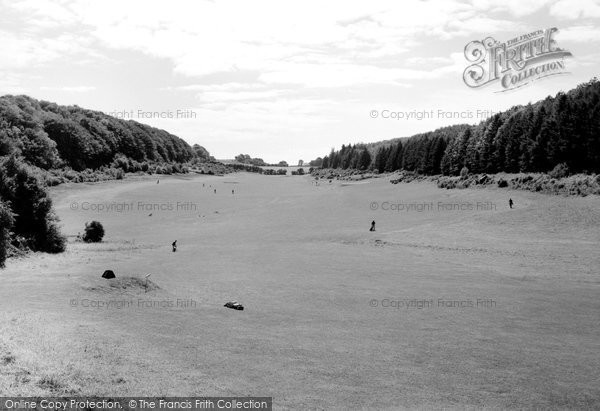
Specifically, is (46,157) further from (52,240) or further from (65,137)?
(52,240)

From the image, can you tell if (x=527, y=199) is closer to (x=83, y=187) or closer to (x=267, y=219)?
(x=267, y=219)

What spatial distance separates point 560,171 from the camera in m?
68.5

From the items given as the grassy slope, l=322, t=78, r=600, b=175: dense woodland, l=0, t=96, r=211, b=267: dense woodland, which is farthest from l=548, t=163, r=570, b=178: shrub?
l=0, t=96, r=211, b=267: dense woodland

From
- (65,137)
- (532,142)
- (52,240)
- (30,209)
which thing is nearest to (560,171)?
(532,142)

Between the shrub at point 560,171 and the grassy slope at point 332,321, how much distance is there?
12.9 m

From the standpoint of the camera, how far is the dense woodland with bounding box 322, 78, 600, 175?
220ft

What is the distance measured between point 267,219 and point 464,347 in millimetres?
53690

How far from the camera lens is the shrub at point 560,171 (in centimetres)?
6800

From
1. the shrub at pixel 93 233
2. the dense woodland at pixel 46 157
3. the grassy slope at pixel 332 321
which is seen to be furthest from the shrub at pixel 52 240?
the shrub at pixel 93 233

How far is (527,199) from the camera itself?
210ft

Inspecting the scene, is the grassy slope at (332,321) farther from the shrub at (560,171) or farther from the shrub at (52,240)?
the shrub at (560,171)

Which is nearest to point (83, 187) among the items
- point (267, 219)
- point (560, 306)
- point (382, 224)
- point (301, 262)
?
point (267, 219)

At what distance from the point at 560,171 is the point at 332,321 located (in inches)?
2146

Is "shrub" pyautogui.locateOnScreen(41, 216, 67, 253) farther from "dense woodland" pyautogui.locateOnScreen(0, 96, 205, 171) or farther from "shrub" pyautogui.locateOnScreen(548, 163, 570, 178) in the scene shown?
Answer: "shrub" pyautogui.locateOnScreen(548, 163, 570, 178)
